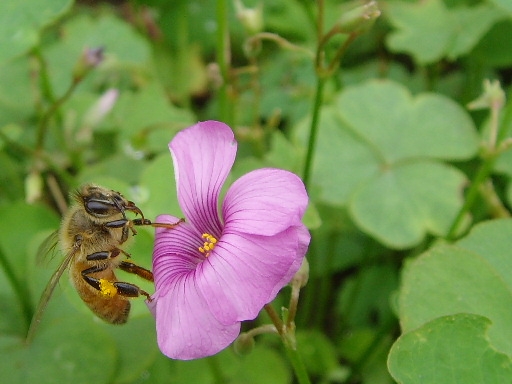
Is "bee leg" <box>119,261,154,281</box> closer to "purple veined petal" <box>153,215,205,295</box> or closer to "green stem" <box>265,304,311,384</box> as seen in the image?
"purple veined petal" <box>153,215,205,295</box>

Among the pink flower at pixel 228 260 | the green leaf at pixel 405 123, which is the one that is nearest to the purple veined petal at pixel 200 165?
the pink flower at pixel 228 260

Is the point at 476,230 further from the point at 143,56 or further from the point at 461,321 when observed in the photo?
the point at 143,56

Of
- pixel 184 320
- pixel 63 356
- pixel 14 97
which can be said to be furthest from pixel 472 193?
pixel 14 97

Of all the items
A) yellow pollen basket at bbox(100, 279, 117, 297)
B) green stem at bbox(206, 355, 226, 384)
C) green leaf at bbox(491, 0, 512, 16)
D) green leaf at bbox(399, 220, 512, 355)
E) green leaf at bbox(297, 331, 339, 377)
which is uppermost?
green leaf at bbox(491, 0, 512, 16)

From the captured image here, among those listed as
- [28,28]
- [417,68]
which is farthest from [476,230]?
[417,68]

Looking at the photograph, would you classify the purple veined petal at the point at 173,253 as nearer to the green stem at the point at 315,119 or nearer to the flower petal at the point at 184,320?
the flower petal at the point at 184,320

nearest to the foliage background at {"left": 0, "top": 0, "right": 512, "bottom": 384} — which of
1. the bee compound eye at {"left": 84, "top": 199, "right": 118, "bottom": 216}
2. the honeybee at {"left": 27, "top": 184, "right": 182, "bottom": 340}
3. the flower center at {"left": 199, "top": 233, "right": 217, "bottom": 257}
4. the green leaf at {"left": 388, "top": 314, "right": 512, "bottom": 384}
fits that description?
the green leaf at {"left": 388, "top": 314, "right": 512, "bottom": 384}

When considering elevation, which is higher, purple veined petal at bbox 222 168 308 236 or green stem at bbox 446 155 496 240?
purple veined petal at bbox 222 168 308 236
